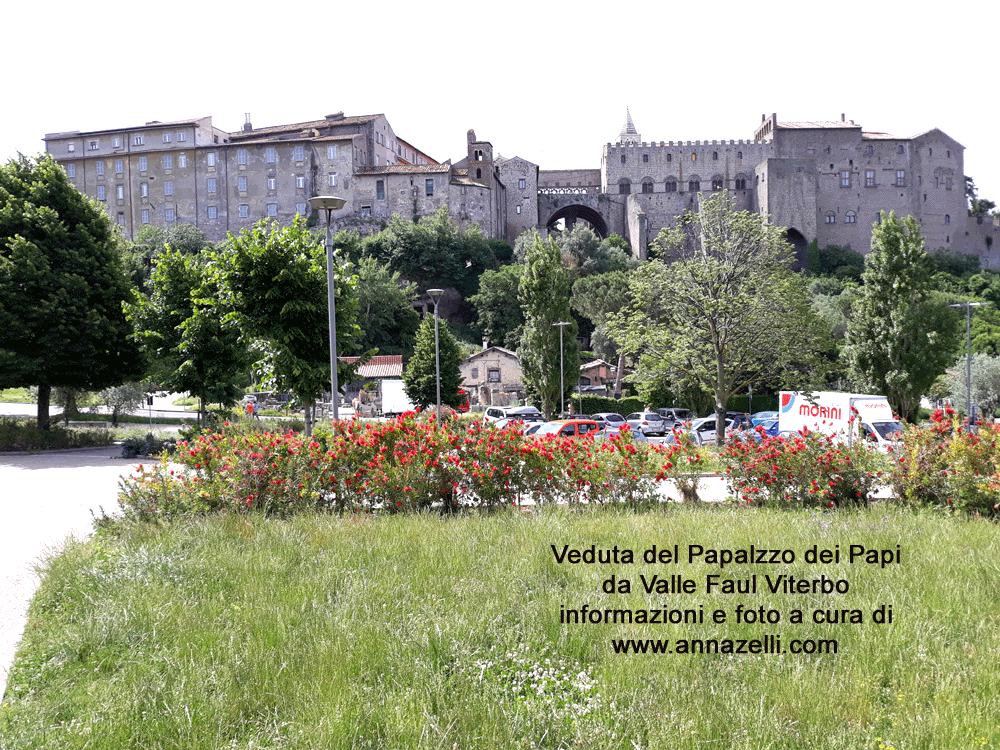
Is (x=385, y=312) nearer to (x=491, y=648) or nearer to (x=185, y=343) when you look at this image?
(x=185, y=343)

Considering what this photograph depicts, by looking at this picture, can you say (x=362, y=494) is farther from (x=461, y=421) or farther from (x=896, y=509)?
(x=896, y=509)

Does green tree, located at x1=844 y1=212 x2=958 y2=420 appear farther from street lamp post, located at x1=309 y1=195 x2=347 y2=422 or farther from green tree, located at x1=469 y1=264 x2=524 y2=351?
green tree, located at x1=469 y1=264 x2=524 y2=351

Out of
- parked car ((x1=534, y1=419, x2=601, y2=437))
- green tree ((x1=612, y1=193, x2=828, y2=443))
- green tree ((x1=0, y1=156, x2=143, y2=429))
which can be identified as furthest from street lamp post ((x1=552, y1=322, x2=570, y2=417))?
A: green tree ((x1=0, y1=156, x2=143, y2=429))

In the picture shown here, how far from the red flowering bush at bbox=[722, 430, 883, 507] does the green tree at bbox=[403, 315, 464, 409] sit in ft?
118

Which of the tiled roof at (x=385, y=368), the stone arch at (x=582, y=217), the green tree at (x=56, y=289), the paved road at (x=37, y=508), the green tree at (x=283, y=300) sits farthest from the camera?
the stone arch at (x=582, y=217)

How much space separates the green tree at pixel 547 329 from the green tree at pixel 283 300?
23933 mm

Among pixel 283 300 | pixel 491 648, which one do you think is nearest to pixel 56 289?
pixel 283 300

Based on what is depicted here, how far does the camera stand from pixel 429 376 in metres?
46.8

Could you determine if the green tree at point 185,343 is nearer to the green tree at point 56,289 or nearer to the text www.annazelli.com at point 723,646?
the green tree at point 56,289

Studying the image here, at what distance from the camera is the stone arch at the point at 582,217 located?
9781cm

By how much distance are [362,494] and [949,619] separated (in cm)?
766

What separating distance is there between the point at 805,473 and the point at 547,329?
29828 mm

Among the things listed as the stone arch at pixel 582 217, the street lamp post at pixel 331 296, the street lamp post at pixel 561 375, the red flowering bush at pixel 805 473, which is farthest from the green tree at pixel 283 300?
the stone arch at pixel 582 217

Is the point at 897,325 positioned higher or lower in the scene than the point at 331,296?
higher
